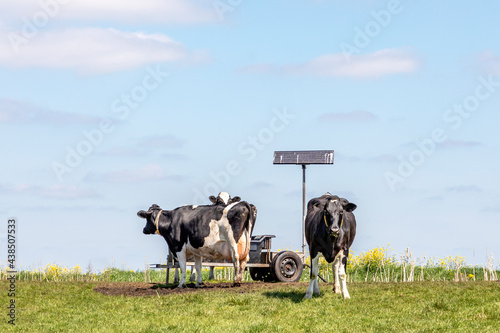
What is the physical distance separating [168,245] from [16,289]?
5317mm

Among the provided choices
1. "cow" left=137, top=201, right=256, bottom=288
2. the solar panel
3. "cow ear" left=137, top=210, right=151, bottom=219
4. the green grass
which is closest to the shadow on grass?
the green grass

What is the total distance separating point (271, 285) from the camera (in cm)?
2319

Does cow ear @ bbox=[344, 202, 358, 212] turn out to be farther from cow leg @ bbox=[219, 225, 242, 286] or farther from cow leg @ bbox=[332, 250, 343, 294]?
cow leg @ bbox=[219, 225, 242, 286]

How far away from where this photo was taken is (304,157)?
93.0 ft

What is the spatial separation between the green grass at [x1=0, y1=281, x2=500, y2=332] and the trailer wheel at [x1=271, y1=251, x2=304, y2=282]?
3.40 meters

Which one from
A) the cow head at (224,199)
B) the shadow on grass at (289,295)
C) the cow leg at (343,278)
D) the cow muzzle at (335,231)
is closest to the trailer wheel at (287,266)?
the cow head at (224,199)

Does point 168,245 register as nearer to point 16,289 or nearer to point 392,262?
point 16,289

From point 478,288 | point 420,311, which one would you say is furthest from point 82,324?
point 478,288

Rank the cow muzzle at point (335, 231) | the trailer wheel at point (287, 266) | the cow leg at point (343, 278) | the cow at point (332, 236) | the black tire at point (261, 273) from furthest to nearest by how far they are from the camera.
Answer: the black tire at point (261, 273), the trailer wheel at point (287, 266), the cow leg at point (343, 278), the cow at point (332, 236), the cow muzzle at point (335, 231)

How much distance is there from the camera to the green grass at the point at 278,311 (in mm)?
14844

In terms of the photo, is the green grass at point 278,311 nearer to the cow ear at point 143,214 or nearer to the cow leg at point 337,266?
the cow leg at point 337,266

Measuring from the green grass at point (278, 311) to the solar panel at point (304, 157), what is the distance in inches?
287

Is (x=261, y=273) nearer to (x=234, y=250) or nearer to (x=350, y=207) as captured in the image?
(x=234, y=250)

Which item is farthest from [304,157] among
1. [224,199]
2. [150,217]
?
[150,217]
